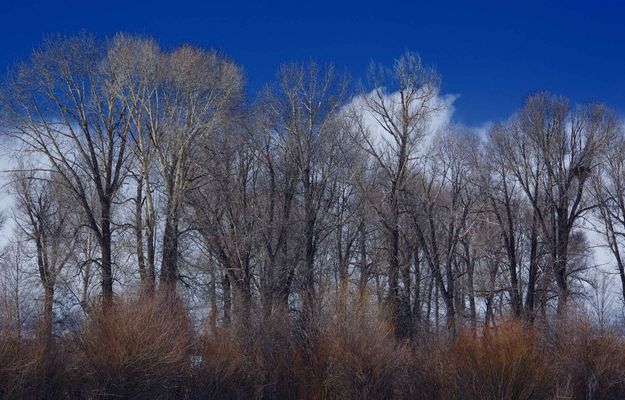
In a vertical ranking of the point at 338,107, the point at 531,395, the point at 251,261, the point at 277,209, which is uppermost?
the point at 338,107

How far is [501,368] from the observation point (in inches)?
695

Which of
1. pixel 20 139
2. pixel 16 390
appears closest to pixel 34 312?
pixel 16 390

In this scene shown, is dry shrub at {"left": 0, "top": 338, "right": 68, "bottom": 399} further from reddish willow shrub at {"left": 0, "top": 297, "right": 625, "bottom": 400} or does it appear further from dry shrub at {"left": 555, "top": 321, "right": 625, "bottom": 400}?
dry shrub at {"left": 555, "top": 321, "right": 625, "bottom": 400}

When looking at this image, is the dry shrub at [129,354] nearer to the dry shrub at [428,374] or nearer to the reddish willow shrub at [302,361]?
the reddish willow shrub at [302,361]

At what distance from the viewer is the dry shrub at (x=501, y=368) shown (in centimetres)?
1761

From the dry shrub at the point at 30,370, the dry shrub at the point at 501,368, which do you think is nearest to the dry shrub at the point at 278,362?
the dry shrub at the point at 501,368

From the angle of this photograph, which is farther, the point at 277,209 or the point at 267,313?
the point at 277,209

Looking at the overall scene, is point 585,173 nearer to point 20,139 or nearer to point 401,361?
point 401,361

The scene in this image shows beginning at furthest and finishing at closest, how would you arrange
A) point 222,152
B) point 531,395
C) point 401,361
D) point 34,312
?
point 222,152 < point 401,361 < point 531,395 < point 34,312

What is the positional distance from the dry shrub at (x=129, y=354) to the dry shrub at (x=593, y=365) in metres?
11.5

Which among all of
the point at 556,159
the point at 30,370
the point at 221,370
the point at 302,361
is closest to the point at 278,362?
the point at 302,361

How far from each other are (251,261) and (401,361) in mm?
14199

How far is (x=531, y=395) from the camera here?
17.9m

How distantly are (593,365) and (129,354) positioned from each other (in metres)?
13.8
